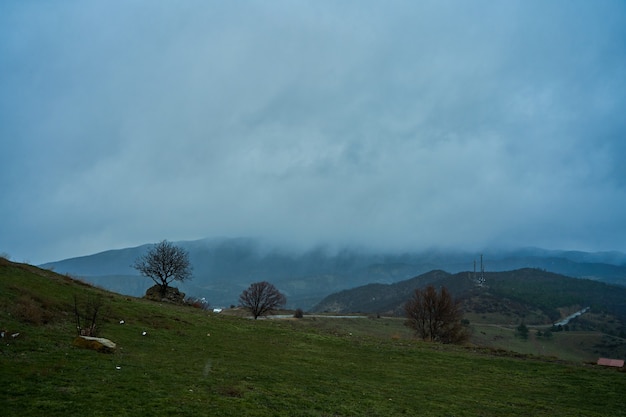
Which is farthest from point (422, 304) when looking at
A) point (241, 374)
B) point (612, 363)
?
point (241, 374)

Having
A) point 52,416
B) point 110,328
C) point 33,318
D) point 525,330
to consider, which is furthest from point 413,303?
point 525,330

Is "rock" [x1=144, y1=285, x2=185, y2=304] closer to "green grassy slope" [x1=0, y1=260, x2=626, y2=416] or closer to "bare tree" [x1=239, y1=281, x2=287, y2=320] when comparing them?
"bare tree" [x1=239, y1=281, x2=287, y2=320]

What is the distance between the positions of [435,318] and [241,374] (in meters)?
44.8

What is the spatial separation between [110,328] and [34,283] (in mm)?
9966

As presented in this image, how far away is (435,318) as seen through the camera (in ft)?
194

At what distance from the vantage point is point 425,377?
26031 millimetres

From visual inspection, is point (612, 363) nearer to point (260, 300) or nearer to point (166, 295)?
point (166, 295)

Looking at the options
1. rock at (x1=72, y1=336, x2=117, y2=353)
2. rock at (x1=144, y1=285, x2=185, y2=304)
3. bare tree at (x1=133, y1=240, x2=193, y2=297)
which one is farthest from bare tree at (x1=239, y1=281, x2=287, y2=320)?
rock at (x1=72, y1=336, x2=117, y2=353)

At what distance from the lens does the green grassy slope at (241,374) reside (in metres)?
14.2

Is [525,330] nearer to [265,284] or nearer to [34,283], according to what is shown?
[265,284]

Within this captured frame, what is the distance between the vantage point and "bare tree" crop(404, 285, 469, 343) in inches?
2309

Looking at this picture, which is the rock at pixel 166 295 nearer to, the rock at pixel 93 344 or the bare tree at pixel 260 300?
the bare tree at pixel 260 300

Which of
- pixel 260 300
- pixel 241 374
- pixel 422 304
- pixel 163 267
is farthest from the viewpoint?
pixel 260 300

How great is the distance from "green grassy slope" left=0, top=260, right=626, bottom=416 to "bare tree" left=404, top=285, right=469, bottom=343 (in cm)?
2076
